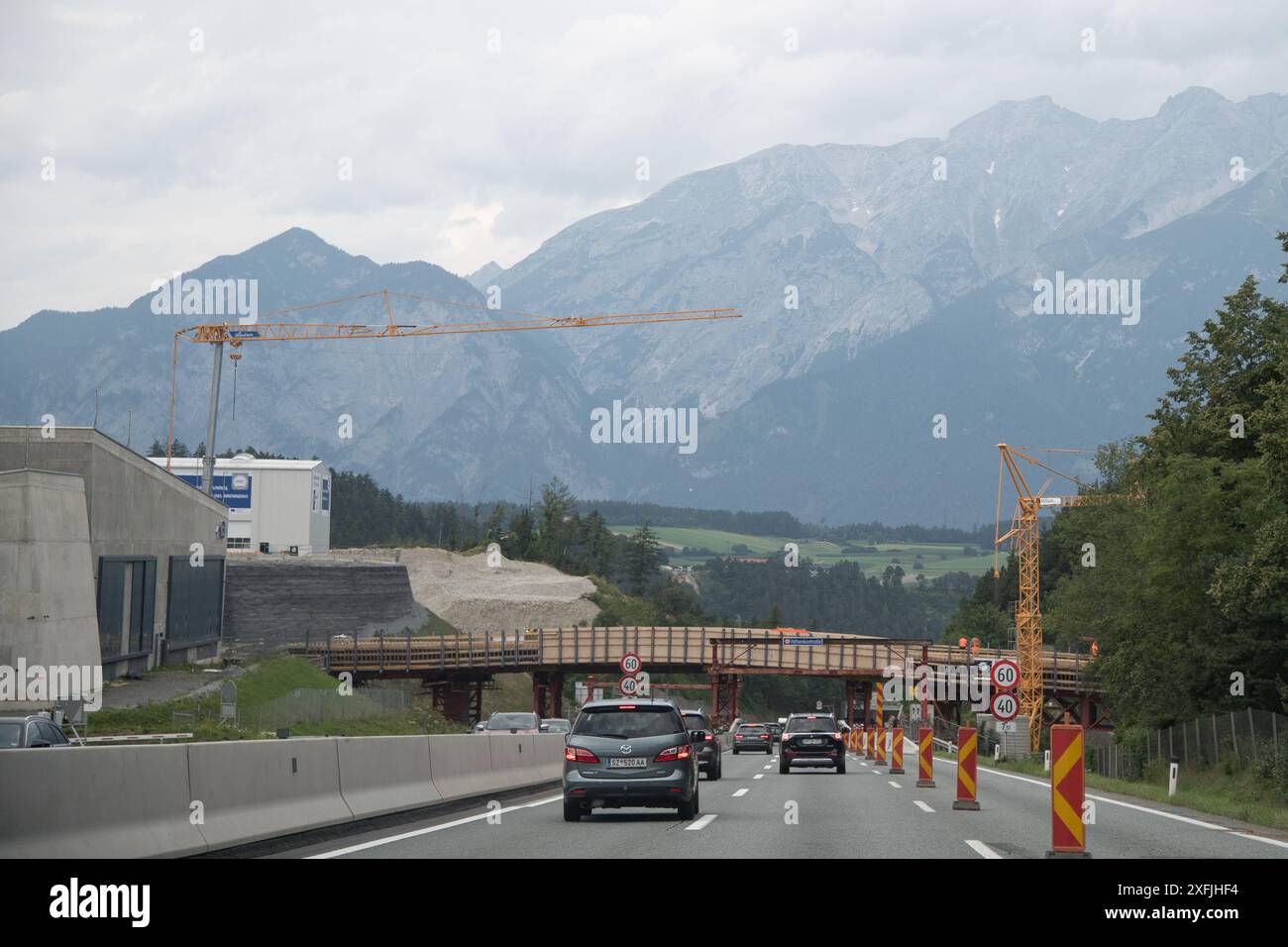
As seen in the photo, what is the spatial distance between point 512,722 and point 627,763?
1970 centimetres

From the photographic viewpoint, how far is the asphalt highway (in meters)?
15.0

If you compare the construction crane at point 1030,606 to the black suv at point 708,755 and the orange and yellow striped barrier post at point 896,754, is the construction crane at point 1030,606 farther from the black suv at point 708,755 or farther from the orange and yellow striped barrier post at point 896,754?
the black suv at point 708,755

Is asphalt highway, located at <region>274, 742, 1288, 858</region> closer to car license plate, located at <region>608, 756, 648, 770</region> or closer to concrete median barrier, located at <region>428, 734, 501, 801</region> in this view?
concrete median barrier, located at <region>428, 734, 501, 801</region>

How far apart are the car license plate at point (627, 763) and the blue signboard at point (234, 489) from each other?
85510 millimetres

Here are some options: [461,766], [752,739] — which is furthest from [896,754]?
[752,739]

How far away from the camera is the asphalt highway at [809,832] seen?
49.2 feet

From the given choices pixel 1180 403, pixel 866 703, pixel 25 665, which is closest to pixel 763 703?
pixel 866 703

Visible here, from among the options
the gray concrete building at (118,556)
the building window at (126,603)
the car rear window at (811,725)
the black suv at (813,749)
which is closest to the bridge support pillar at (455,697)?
the gray concrete building at (118,556)

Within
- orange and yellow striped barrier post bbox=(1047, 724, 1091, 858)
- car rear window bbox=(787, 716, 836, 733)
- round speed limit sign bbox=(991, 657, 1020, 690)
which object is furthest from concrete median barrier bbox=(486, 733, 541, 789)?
orange and yellow striped barrier post bbox=(1047, 724, 1091, 858)

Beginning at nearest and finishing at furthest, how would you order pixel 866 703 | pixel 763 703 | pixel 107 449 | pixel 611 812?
pixel 611 812 → pixel 107 449 → pixel 866 703 → pixel 763 703
